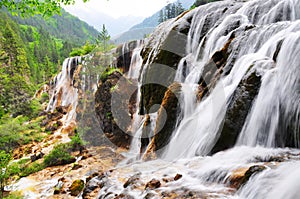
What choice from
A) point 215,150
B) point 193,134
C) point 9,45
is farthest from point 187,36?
point 9,45

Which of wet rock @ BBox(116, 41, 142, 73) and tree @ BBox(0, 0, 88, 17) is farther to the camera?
wet rock @ BBox(116, 41, 142, 73)

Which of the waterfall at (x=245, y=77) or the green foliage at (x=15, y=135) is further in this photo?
the green foliage at (x=15, y=135)

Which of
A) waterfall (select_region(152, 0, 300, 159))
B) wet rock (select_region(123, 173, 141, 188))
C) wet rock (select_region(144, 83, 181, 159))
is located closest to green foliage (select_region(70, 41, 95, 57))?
waterfall (select_region(152, 0, 300, 159))

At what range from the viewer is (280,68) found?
4809mm

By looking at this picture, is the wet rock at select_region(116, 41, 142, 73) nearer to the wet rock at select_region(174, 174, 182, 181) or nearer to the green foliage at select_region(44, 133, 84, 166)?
the green foliage at select_region(44, 133, 84, 166)

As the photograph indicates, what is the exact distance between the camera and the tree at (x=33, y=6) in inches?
138

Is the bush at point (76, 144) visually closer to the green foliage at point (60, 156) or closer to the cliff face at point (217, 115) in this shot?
the green foliage at point (60, 156)

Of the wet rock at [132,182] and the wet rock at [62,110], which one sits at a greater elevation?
the wet rock at [132,182]

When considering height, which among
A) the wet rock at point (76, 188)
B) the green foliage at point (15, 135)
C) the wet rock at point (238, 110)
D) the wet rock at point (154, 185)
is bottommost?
the green foliage at point (15, 135)

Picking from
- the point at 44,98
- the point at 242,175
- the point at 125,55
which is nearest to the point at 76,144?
the point at 125,55

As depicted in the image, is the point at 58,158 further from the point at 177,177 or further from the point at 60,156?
the point at 177,177

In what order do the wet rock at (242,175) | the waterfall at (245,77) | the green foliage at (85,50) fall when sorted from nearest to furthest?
the wet rock at (242,175) < the waterfall at (245,77) < the green foliage at (85,50)

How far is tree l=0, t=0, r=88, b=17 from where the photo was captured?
138 inches

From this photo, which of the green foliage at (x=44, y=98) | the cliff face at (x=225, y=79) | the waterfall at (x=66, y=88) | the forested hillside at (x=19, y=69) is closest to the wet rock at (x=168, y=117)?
the cliff face at (x=225, y=79)
